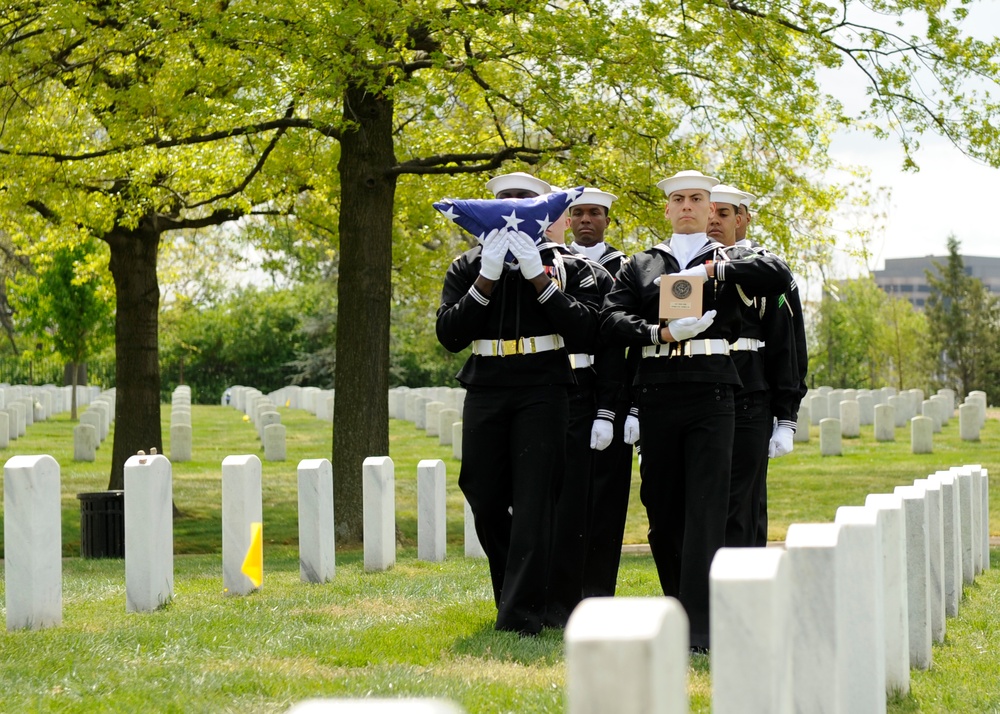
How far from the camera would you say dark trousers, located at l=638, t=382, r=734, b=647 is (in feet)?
20.2

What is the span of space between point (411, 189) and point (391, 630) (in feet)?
33.8

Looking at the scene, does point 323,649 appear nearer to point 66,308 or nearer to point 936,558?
point 936,558

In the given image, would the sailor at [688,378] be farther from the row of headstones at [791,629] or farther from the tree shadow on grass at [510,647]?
the row of headstones at [791,629]

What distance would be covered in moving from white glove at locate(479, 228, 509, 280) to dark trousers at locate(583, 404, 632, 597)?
1.41 meters

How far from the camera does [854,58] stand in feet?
44.7

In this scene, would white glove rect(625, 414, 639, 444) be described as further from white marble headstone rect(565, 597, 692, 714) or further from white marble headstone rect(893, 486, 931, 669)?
white marble headstone rect(565, 597, 692, 714)

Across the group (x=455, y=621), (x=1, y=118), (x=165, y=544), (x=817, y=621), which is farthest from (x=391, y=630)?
(x=1, y=118)

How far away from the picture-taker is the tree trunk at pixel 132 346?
16000mm

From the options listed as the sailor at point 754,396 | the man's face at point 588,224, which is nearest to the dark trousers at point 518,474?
the sailor at point 754,396

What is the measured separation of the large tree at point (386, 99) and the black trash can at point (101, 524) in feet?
7.04

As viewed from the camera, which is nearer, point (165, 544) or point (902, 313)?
point (165, 544)

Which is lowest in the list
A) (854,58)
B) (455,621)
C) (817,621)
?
(455,621)

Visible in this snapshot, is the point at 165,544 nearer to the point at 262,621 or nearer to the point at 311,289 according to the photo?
the point at 262,621

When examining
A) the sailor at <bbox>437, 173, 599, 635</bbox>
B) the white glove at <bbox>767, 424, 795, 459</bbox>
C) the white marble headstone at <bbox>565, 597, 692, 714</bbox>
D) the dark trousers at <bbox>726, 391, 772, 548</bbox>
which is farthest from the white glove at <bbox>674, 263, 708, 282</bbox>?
the white marble headstone at <bbox>565, 597, 692, 714</bbox>
